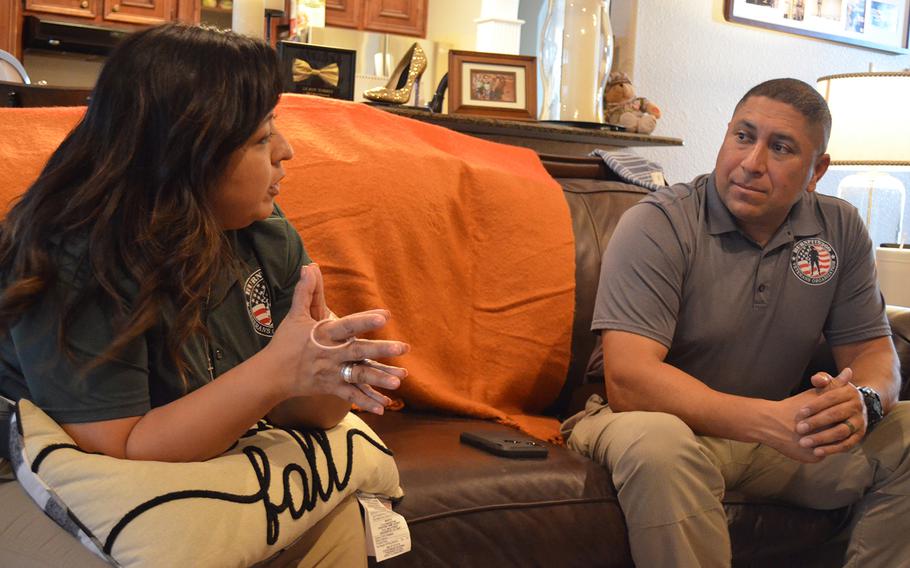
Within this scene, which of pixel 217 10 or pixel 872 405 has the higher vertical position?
pixel 217 10

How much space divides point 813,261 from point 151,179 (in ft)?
4.26

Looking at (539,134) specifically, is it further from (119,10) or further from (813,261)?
(119,10)

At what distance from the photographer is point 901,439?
1785 millimetres

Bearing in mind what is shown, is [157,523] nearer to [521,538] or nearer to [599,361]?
[521,538]

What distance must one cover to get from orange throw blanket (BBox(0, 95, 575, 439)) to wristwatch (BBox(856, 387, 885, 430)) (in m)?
0.58

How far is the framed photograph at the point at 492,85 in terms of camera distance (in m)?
3.07

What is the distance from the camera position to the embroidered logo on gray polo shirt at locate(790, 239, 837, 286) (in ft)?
6.33

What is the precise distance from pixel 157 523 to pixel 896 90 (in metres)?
2.64

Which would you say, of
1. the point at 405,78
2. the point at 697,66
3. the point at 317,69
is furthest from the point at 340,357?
the point at 697,66

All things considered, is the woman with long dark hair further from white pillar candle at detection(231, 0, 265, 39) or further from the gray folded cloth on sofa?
white pillar candle at detection(231, 0, 265, 39)

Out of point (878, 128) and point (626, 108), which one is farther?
point (626, 108)

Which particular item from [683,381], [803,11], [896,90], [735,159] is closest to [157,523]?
[683,381]

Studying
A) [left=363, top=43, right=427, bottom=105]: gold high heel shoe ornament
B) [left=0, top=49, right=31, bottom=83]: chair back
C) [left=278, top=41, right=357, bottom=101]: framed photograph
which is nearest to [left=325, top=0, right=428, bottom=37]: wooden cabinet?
[left=363, top=43, right=427, bottom=105]: gold high heel shoe ornament

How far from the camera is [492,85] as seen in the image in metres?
3.13
